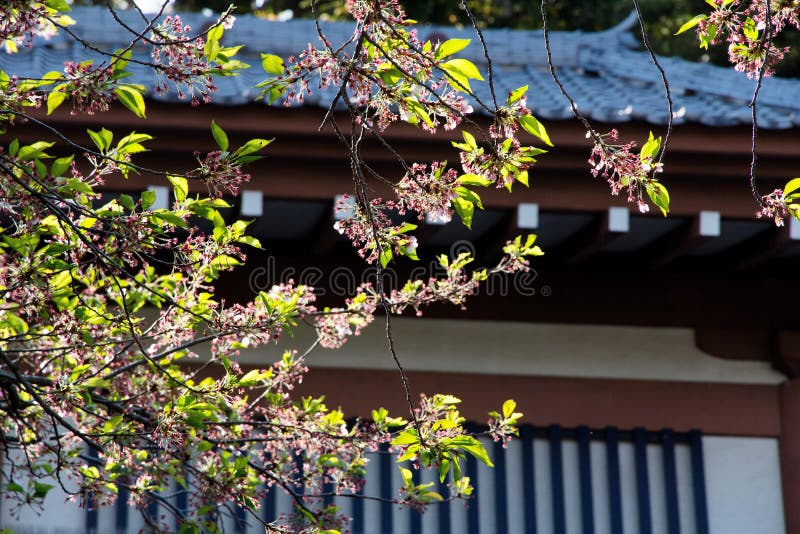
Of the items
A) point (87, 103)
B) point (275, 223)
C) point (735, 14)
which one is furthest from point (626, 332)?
point (87, 103)

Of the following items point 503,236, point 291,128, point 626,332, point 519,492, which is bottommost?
point 519,492

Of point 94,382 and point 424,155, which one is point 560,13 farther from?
point 94,382

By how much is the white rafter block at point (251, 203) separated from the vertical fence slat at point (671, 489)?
7.29ft

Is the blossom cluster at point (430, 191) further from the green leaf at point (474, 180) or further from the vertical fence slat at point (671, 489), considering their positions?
the vertical fence slat at point (671, 489)

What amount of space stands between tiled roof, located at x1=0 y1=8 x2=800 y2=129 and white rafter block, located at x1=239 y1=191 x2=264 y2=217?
0.39 meters

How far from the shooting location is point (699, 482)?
4.78 metres

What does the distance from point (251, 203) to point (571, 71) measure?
3.32 meters

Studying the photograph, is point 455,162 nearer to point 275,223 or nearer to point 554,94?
point 275,223

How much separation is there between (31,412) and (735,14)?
225 cm

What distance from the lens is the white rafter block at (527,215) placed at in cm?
413

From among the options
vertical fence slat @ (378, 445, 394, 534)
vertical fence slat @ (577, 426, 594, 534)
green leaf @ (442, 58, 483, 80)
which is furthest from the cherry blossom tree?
vertical fence slat @ (577, 426, 594, 534)

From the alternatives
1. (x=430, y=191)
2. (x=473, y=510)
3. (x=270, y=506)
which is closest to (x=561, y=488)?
(x=473, y=510)

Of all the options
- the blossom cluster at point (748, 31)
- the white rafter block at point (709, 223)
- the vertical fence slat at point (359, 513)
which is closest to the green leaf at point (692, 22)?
the blossom cluster at point (748, 31)

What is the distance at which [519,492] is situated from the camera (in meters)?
4.71
